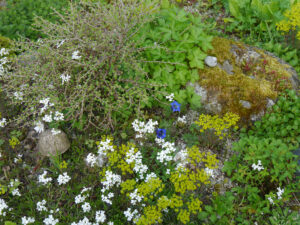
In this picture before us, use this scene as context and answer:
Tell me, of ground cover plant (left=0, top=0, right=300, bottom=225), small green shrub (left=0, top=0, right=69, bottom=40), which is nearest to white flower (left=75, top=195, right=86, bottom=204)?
ground cover plant (left=0, top=0, right=300, bottom=225)

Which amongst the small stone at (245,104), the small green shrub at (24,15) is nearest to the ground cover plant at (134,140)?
the small stone at (245,104)

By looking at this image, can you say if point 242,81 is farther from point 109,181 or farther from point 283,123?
point 109,181

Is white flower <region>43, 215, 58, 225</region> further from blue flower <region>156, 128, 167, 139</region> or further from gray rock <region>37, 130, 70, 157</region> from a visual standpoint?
blue flower <region>156, 128, 167, 139</region>

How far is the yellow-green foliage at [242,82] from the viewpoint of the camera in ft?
14.2

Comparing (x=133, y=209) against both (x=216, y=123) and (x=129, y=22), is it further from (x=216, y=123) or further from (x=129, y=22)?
(x=129, y=22)

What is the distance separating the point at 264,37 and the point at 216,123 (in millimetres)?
2990

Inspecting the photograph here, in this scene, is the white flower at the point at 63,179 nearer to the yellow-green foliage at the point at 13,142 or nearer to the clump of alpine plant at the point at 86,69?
the clump of alpine plant at the point at 86,69

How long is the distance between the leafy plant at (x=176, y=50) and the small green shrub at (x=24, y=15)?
246 cm

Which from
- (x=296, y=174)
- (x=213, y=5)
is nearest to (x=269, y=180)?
(x=296, y=174)

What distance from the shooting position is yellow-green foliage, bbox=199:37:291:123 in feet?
14.2

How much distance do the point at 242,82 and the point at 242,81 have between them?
0.07 feet

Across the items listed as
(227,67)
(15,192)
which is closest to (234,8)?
(227,67)

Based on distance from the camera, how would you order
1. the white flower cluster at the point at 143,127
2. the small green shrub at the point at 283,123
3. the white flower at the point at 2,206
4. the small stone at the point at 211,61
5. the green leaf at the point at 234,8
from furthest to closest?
the green leaf at the point at 234,8
the small stone at the point at 211,61
the small green shrub at the point at 283,123
the white flower cluster at the point at 143,127
the white flower at the point at 2,206

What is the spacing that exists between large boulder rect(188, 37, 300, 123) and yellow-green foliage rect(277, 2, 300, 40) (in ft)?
2.03
